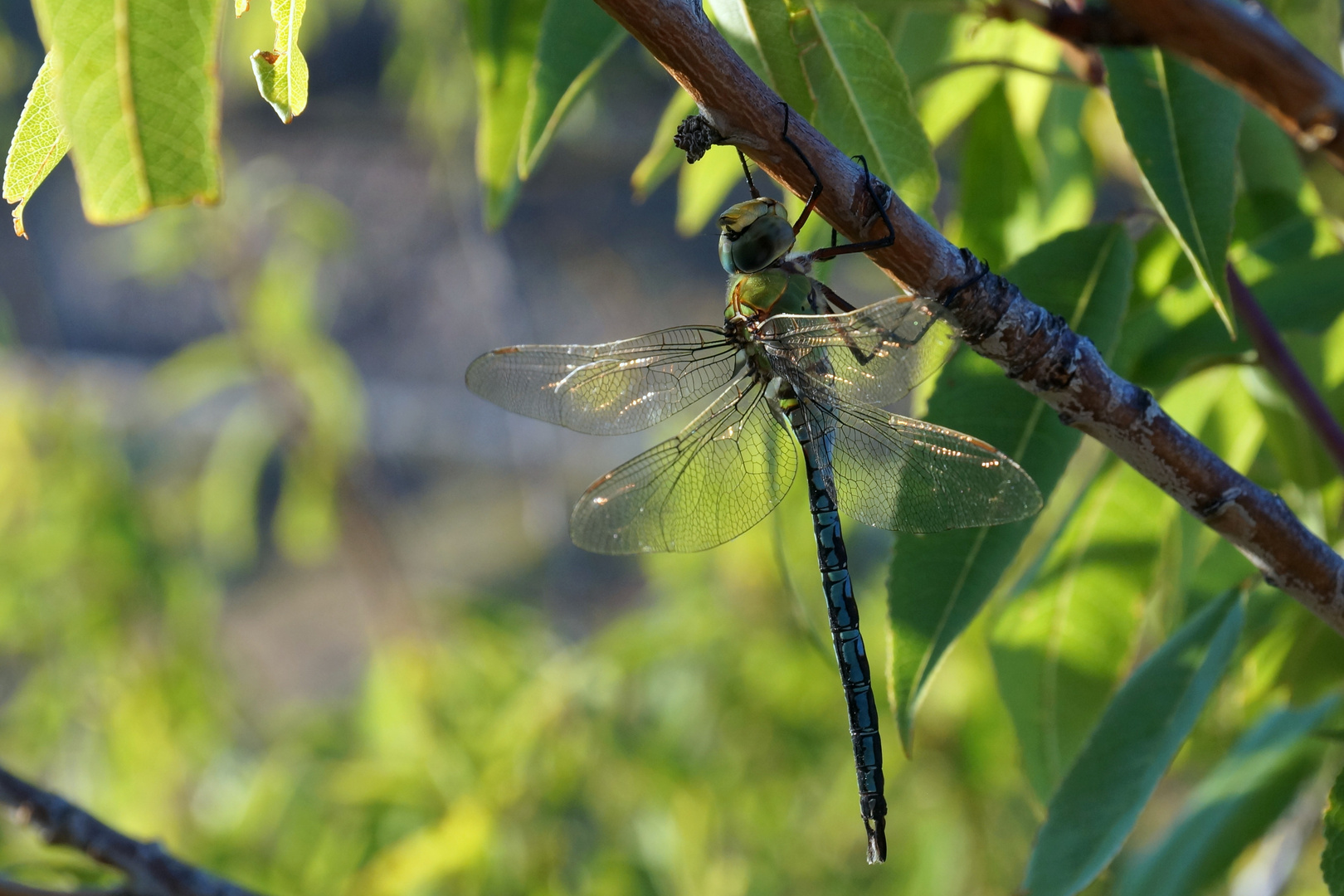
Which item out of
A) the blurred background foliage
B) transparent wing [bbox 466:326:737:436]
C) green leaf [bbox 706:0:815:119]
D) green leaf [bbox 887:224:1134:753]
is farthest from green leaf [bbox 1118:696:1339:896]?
green leaf [bbox 706:0:815:119]

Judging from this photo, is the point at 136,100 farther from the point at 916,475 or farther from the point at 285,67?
the point at 916,475

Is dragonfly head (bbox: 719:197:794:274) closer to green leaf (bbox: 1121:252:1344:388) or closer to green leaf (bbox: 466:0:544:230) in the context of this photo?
green leaf (bbox: 466:0:544:230)

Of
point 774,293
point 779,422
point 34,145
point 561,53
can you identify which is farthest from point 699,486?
point 34,145

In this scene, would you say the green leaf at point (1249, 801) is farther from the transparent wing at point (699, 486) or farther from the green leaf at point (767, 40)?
the green leaf at point (767, 40)

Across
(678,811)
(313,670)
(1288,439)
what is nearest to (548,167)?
(313,670)

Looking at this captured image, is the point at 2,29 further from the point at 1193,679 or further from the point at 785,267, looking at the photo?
the point at 1193,679

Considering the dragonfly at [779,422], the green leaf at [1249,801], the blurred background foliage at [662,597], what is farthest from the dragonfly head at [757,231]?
the green leaf at [1249,801]
